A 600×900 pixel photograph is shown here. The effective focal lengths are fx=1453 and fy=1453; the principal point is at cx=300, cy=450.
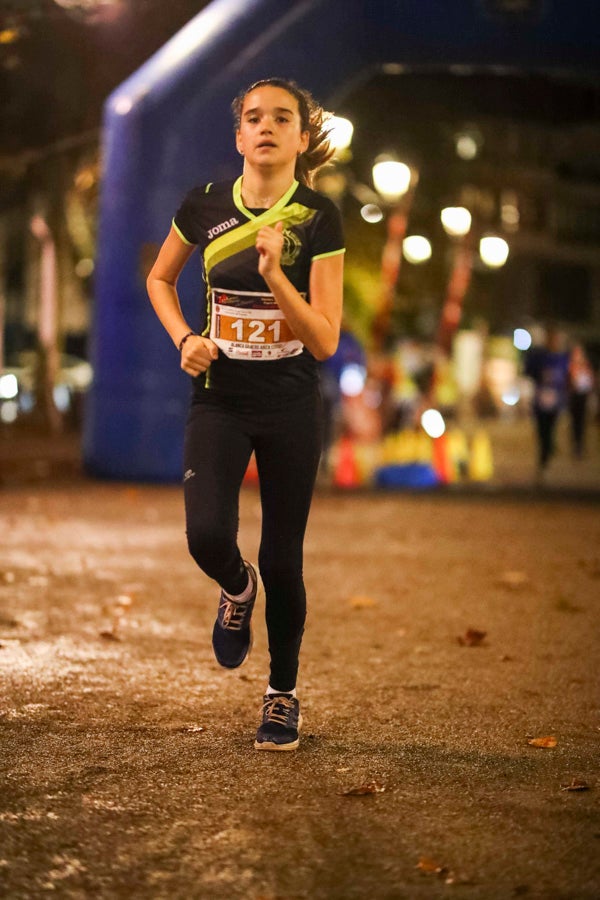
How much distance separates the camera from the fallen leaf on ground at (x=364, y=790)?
4.06 metres

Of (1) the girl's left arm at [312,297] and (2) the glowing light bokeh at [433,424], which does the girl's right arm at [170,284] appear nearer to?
(1) the girl's left arm at [312,297]

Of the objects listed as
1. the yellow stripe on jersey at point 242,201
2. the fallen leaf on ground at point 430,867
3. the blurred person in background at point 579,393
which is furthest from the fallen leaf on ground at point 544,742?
the blurred person in background at point 579,393

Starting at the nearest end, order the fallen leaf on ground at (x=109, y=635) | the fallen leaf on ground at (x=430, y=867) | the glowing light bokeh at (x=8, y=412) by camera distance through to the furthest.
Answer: the fallen leaf on ground at (x=430, y=867)
the fallen leaf on ground at (x=109, y=635)
the glowing light bokeh at (x=8, y=412)

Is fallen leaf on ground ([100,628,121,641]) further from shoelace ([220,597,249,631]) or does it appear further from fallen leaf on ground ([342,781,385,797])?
fallen leaf on ground ([342,781,385,797])

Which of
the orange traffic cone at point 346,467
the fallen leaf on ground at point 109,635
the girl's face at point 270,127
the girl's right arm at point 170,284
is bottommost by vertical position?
the fallen leaf on ground at point 109,635

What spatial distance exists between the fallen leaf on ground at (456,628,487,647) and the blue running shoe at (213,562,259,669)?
2075 mm

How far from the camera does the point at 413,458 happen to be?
17.0 m

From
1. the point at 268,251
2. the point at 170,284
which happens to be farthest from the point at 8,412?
the point at 268,251

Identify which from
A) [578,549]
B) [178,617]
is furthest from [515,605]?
[578,549]

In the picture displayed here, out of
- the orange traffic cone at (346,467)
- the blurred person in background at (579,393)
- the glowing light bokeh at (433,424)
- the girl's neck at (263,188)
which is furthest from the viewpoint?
the blurred person in background at (579,393)

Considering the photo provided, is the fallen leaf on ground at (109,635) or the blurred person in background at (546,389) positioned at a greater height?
the blurred person in background at (546,389)

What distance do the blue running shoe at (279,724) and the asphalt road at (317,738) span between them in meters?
0.06

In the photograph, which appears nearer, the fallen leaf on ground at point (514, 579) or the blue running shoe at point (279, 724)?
the blue running shoe at point (279, 724)

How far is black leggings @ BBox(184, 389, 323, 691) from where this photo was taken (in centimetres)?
448
